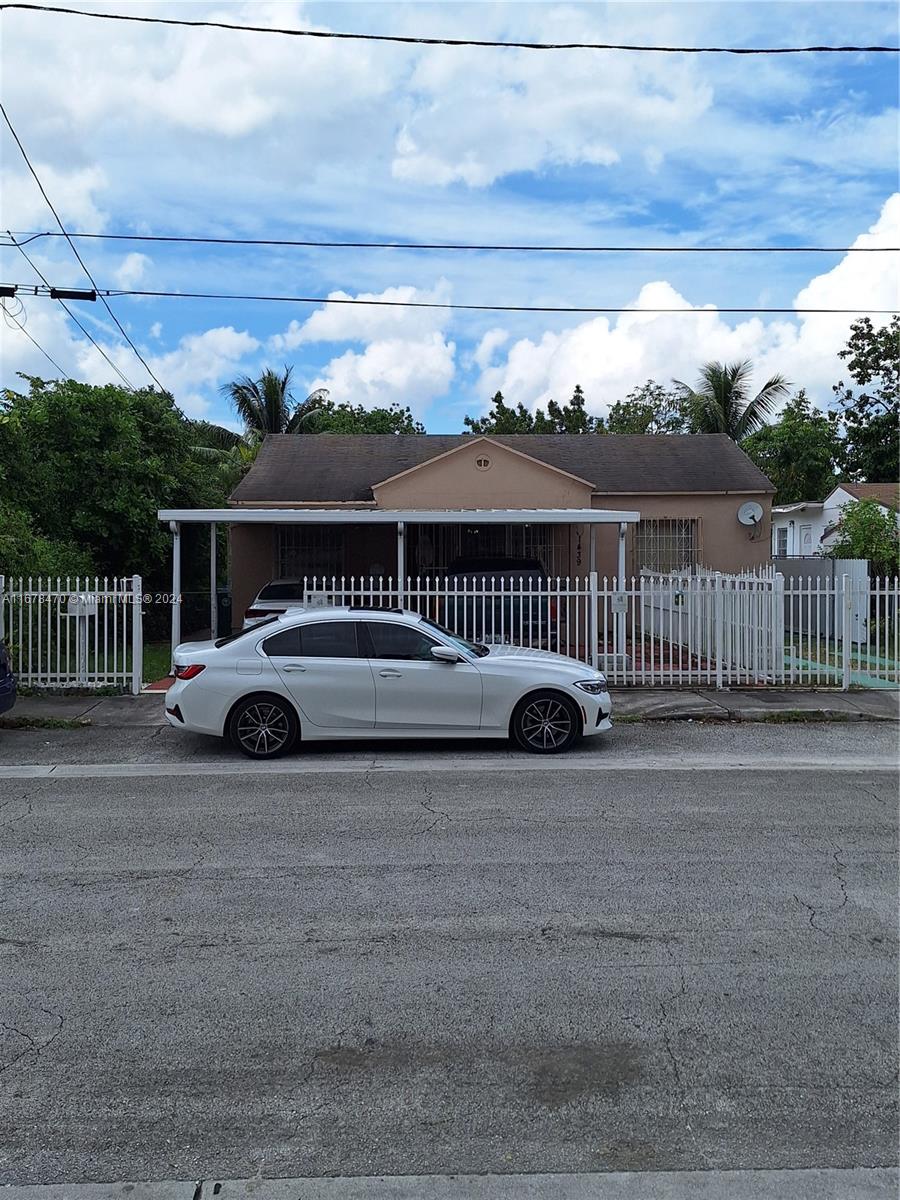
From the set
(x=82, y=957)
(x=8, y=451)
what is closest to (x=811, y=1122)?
(x=82, y=957)

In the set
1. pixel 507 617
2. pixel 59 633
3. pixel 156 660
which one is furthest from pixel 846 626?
pixel 156 660

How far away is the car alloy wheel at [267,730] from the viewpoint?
932cm

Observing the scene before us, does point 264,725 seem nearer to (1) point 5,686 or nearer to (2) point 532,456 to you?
(1) point 5,686

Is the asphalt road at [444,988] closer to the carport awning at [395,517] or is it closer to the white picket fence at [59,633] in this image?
the white picket fence at [59,633]

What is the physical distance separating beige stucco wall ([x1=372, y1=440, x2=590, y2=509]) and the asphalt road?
40.3 feet

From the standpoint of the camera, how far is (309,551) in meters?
20.7

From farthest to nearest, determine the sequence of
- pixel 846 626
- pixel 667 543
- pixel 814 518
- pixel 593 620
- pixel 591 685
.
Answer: pixel 814 518, pixel 667 543, pixel 593 620, pixel 846 626, pixel 591 685

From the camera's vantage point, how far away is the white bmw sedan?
9.30m

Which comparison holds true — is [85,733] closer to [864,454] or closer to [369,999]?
[369,999]

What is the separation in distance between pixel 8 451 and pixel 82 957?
15.2 meters

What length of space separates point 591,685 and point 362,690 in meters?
2.30

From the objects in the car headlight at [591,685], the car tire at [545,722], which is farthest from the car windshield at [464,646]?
the car headlight at [591,685]

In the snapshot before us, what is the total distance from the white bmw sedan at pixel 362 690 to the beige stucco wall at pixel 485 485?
9.91 meters

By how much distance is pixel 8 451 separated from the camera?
57.7ft
